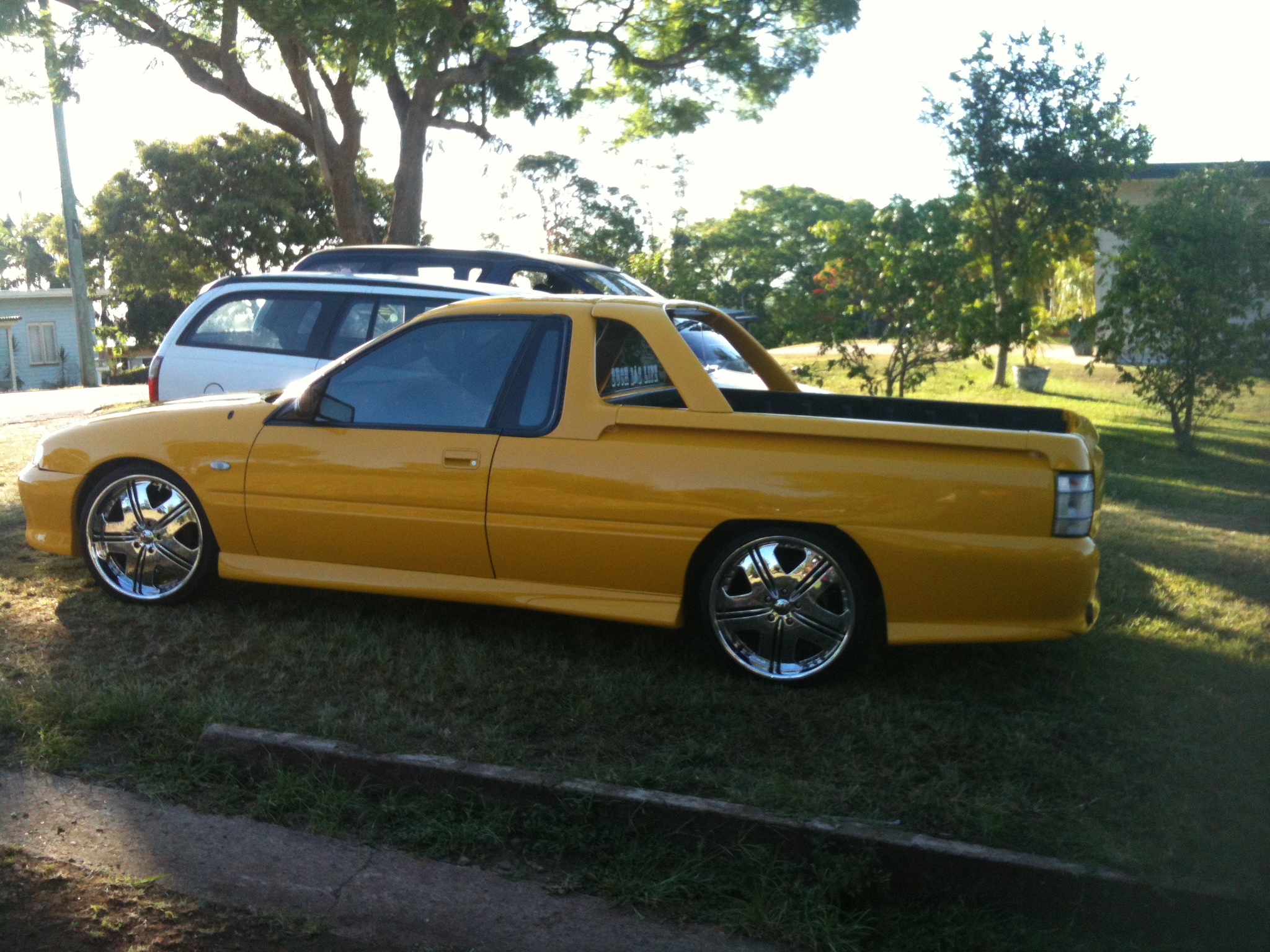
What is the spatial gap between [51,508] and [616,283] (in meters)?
6.44

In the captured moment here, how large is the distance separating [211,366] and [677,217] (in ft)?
56.4

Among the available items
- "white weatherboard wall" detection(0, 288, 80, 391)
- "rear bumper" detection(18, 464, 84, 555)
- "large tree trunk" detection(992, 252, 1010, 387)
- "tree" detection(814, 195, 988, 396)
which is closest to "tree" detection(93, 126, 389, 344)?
"white weatherboard wall" detection(0, 288, 80, 391)

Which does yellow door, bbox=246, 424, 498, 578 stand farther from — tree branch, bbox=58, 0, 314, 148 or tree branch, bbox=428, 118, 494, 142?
tree branch, bbox=428, 118, 494, 142

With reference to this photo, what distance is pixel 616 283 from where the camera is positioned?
11438 mm

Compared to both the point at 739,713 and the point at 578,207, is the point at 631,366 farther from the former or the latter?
the point at 578,207

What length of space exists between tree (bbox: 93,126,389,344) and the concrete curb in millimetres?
38827

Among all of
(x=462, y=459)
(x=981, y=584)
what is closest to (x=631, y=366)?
(x=462, y=459)

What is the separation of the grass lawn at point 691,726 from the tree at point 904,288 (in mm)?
6271

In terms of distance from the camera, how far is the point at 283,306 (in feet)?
28.2

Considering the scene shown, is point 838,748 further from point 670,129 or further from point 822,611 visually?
point 670,129

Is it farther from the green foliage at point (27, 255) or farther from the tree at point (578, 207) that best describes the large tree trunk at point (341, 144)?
the green foliage at point (27, 255)

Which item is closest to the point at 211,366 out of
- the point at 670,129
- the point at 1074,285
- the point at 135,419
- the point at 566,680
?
the point at 135,419

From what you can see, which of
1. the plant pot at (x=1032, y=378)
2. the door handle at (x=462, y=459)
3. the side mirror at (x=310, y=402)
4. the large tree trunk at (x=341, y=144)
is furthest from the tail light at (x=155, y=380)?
the plant pot at (x=1032, y=378)

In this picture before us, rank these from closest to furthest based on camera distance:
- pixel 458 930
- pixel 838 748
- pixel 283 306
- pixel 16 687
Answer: pixel 458 930
pixel 838 748
pixel 16 687
pixel 283 306
